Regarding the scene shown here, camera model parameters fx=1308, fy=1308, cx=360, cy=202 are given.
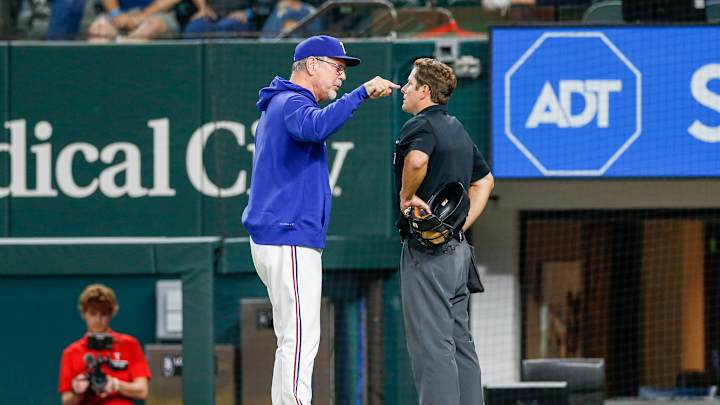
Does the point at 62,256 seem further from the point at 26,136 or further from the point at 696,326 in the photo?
the point at 696,326

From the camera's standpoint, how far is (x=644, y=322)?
10.6 m

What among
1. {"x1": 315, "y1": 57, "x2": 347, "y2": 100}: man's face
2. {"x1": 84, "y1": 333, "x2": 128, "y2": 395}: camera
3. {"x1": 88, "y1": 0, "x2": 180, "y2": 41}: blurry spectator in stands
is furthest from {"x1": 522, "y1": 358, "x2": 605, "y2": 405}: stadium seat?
{"x1": 315, "y1": 57, "x2": 347, "y2": 100}: man's face

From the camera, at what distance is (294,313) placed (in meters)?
4.84

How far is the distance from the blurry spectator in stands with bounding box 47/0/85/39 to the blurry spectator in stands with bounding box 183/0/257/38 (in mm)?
808

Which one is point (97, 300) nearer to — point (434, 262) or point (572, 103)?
point (434, 262)

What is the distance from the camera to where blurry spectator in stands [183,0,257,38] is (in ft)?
30.2

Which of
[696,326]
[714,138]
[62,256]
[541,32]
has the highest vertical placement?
[541,32]

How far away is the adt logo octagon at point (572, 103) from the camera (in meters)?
8.91

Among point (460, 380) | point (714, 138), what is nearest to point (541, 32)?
point (714, 138)

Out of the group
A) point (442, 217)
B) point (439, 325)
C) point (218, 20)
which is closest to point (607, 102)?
point (218, 20)

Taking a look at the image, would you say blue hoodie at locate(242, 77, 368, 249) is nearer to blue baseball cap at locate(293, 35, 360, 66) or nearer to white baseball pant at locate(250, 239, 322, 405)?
white baseball pant at locate(250, 239, 322, 405)

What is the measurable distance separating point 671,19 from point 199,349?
396 cm

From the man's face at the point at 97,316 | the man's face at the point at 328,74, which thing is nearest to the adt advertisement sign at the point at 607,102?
the man's face at the point at 97,316

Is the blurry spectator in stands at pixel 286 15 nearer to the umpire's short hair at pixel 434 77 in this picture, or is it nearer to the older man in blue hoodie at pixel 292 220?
the umpire's short hair at pixel 434 77
